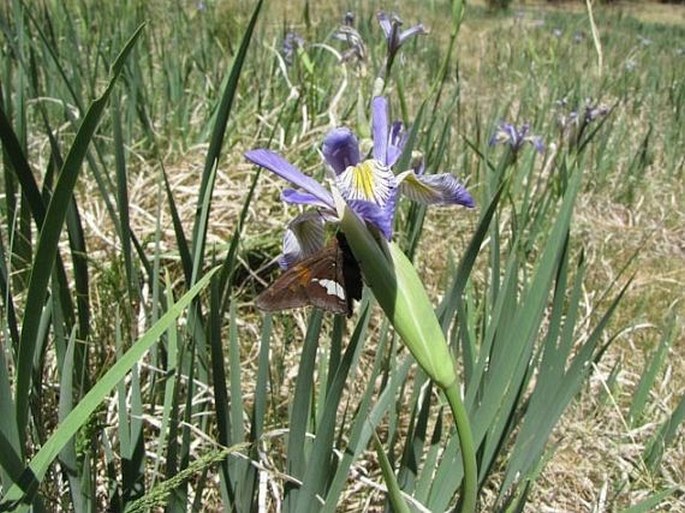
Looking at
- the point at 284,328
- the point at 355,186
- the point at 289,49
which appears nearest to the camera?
the point at 355,186

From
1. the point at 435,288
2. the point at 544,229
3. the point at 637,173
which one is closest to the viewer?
the point at 435,288

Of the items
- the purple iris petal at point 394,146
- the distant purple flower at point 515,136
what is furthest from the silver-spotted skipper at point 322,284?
the distant purple flower at point 515,136

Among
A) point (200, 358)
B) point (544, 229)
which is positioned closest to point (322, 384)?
point (200, 358)

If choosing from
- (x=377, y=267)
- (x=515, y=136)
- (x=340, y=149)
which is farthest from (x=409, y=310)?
(x=515, y=136)

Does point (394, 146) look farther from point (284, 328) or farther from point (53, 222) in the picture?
point (284, 328)

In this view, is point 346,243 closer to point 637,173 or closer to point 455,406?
point 455,406

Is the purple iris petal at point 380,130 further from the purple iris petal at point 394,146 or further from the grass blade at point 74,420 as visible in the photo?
the grass blade at point 74,420
